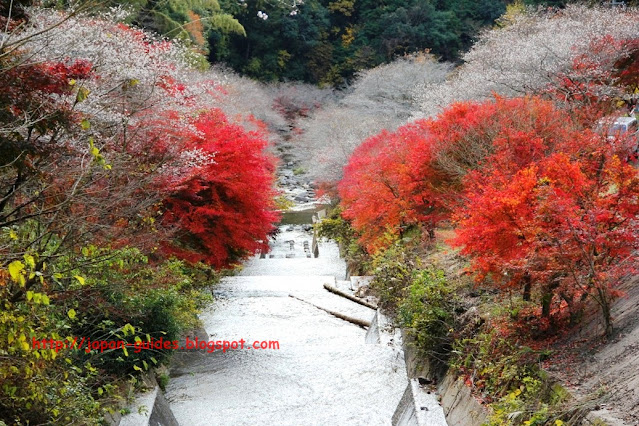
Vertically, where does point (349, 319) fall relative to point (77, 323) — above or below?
below

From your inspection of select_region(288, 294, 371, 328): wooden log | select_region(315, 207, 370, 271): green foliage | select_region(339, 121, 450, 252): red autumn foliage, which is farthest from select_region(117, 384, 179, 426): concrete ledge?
select_region(315, 207, 370, 271): green foliage

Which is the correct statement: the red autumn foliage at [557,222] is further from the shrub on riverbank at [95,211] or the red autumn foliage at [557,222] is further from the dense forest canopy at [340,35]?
the dense forest canopy at [340,35]

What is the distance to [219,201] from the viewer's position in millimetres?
12062

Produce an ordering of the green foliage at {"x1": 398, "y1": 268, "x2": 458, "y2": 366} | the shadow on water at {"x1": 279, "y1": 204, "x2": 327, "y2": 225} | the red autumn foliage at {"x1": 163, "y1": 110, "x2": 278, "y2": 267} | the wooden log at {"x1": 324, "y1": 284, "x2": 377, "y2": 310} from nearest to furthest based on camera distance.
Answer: the green foliage at {"x1": 398, "y1": 268, "x2": 458, "y2": 366} → the red autumn foliage at {"x1": 163, "y1": 110, "x2": 278, "y2": 267} → the wooden log at {"x1": 324, "y1": 284, "x2": 377, "y2": 310} → the shadow on water at {"x1": 279, "y1": 204, "x2": 327, "y2": 225}

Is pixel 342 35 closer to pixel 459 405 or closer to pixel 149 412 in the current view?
pixel 459 405

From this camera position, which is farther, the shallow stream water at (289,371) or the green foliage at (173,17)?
the green foliage at (173,17)

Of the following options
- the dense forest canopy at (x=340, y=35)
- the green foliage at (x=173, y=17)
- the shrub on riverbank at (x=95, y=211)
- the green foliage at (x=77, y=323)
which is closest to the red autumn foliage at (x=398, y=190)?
the shrub on riverbank at (x=95, y=211)

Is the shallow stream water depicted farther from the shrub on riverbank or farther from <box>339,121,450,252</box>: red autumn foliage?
<box>339,121,450,252</box>: red autumn foliage

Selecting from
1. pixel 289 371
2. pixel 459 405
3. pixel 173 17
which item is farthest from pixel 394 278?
pixel 173 17

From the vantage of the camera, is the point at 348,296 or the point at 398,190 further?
the point at 348,296

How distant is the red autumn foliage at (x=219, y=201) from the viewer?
38.6 ft

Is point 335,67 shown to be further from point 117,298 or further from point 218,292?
point 117,298

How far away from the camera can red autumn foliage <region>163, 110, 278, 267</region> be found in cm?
1177

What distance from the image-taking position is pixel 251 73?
4803 cm
